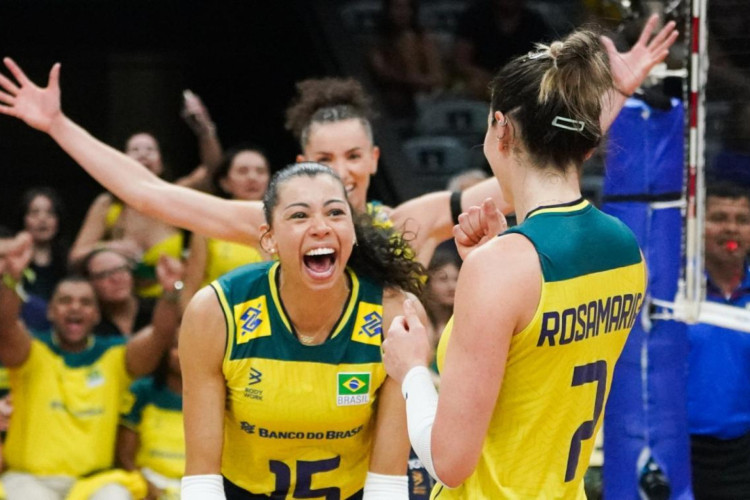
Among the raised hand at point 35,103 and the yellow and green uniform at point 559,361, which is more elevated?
the raised hand at point 35,103

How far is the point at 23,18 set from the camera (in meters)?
8.74

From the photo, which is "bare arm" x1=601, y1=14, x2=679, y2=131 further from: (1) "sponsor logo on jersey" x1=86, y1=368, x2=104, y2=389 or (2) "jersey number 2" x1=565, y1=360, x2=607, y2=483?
(1) "sponsor logo on jersey" x1=86, y1=368, x2=104, y2=389

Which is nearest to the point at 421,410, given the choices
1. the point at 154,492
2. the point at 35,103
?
the point at 35,103

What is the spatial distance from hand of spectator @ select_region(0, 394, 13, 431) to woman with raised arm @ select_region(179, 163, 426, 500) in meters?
2.17

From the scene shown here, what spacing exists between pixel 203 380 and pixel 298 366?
24cm

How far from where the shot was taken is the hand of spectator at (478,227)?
257cm

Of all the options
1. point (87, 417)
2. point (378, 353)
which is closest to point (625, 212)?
point (378, 353)

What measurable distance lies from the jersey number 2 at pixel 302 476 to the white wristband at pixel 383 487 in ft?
0.36

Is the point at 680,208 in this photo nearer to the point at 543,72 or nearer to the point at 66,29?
the point at 543,72

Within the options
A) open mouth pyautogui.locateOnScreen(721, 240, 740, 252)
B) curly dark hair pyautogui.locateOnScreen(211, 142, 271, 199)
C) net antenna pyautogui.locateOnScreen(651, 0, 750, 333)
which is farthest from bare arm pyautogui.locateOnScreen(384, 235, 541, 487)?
curly dark hair pyautogui.locateOnScreen(211, 142, 271, 199)

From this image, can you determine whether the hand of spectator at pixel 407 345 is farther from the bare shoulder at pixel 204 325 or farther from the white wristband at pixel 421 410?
the bare shoulder at pixel 204 325

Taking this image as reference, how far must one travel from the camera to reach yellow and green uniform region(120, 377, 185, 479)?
539 cm

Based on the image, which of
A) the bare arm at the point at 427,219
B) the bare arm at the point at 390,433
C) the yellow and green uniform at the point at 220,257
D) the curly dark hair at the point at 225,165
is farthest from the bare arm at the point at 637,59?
→ the curly dark hair at the point at 225,165

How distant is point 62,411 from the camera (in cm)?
528
